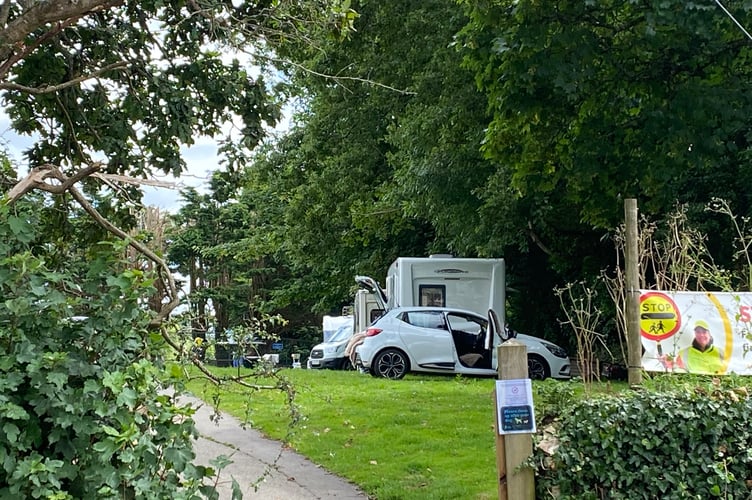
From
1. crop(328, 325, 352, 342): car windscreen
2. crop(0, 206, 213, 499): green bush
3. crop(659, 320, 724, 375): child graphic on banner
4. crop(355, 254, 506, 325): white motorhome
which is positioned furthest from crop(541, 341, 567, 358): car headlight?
crop(0, 206, 213, 499): green bush

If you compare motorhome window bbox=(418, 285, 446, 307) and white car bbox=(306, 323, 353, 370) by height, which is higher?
motorhome window bbox=(418, 285, 446, 307)

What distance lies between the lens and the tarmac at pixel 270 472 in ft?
21.8

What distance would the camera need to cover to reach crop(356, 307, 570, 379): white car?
1641 cm

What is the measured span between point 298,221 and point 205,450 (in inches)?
523

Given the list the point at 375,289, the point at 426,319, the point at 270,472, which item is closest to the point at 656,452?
the point at 270,472

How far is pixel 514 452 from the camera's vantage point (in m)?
4.60

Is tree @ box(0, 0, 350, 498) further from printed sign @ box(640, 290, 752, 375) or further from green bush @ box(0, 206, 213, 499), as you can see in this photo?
printed sign @ box(640, 290, 752, 375)

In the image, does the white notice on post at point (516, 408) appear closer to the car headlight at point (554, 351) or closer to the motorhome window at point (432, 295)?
the car headlight at point (554, 351)

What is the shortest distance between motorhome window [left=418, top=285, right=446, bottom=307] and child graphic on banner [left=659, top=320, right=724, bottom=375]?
43.4 ft

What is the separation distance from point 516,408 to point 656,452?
2.91 ft

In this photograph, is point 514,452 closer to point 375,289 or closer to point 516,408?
point 516,408

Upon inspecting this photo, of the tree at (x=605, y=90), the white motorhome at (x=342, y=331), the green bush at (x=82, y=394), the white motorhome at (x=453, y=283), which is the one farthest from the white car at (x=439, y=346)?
the green bush at (x=82, y=394)

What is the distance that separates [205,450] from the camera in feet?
29.2

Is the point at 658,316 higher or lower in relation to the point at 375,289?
lower
